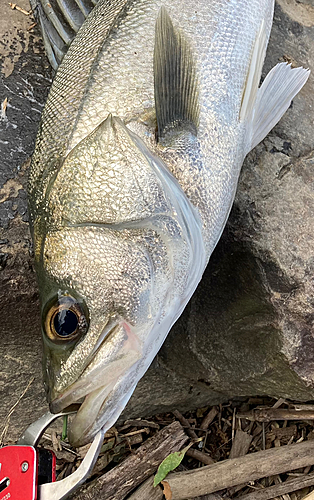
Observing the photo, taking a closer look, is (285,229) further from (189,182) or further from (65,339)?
Result: (65,339)

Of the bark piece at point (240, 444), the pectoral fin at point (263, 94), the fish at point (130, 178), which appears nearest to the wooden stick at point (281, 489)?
the bark piece at point (240, 444)

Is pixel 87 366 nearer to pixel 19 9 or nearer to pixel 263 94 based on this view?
pixel 263 94

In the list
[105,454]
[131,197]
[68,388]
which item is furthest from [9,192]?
[105,454]

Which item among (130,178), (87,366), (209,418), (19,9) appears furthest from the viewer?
(209,418)

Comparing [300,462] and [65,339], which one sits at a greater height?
[65,339]

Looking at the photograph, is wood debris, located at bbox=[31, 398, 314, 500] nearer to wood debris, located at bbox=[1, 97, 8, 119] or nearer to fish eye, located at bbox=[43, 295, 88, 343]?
fish eye, located at bbox=[43, 295, 88, 343]

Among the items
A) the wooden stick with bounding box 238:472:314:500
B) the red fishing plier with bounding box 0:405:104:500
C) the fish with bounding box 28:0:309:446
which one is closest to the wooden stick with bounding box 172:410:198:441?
the wooden stick with bounding box 238:472:314:500

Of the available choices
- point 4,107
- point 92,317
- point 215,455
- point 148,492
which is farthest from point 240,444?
point 4,107
